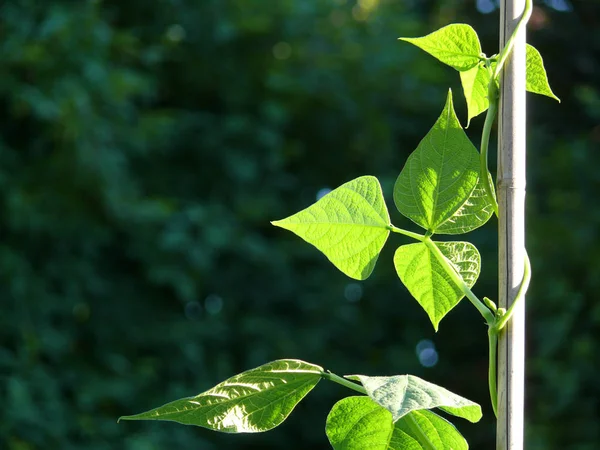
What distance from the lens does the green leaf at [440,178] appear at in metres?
0.25

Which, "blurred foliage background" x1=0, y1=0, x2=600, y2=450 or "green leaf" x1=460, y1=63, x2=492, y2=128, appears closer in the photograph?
"green leaf" x1=460, y1=63, x2=492, y2=128

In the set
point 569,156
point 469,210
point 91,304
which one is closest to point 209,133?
point 91,304

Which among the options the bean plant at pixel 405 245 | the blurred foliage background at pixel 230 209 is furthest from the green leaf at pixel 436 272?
the blurred foliage background at pixel 230 209

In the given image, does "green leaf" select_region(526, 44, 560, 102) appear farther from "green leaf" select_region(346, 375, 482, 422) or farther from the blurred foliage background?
the blurred foliage background

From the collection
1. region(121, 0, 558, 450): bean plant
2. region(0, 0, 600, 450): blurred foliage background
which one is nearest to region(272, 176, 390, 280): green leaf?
region(121, 0, 558, 450): bean plant

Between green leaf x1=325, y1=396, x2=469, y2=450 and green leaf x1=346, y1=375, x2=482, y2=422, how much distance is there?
37mm

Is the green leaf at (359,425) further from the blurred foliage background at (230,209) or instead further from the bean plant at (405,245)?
the blurred foliage background at (230,209)

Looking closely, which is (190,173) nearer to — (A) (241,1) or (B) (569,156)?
(A) (241,1)

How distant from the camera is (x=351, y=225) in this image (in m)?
0.25

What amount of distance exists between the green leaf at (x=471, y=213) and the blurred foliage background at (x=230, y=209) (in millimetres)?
2047

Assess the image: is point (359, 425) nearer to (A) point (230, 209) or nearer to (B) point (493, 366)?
(B) point (493, 366)

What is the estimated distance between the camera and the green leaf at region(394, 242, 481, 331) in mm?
255

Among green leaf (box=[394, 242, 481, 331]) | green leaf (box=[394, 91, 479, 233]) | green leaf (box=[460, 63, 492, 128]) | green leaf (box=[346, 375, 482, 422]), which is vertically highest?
green leaf (box=[460, 63, 492, 128])

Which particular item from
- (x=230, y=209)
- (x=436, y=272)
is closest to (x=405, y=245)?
(x=436, y=272)
